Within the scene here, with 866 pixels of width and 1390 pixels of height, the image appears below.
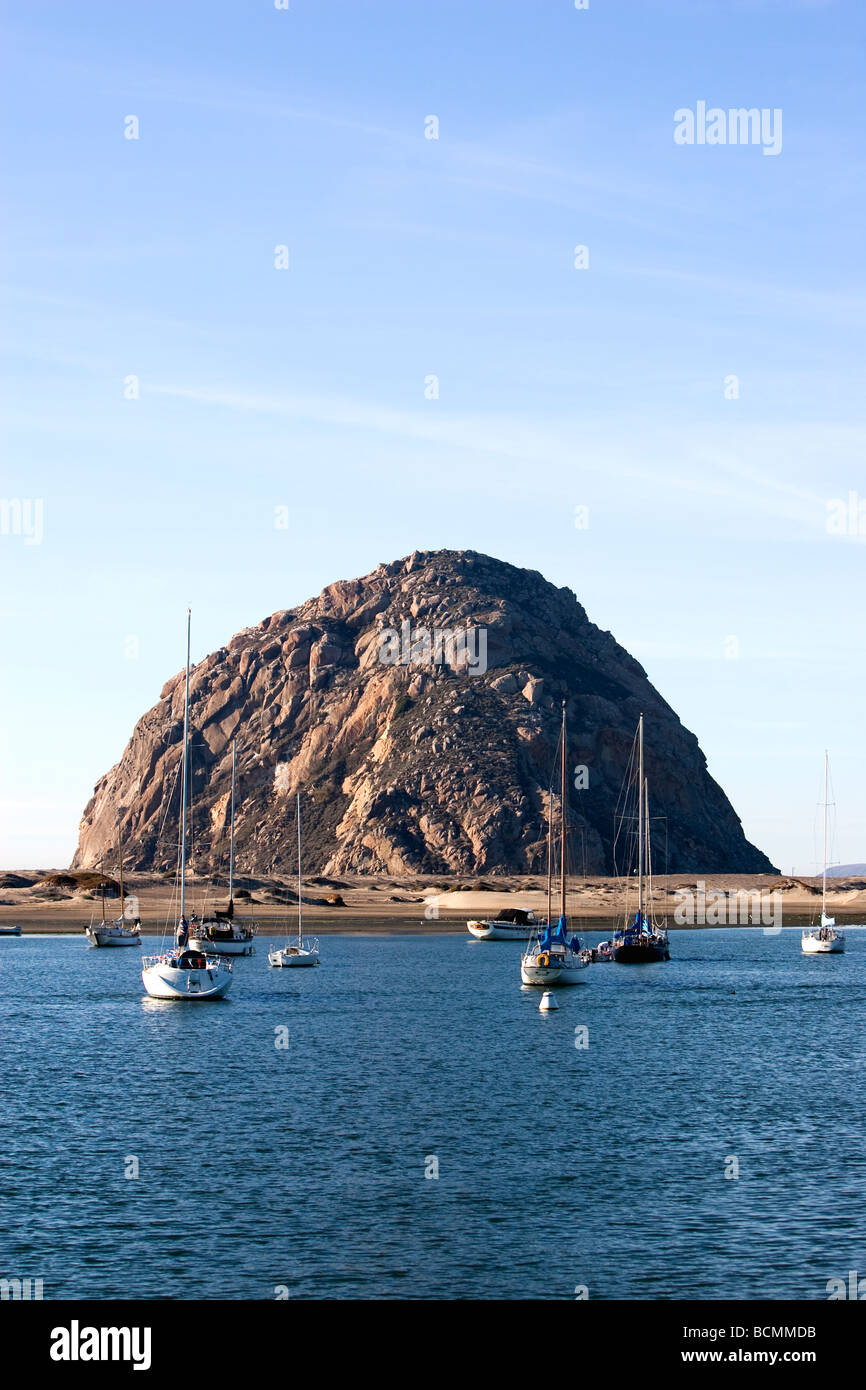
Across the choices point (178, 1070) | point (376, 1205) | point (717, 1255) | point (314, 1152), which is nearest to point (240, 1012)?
point (178, 1070)

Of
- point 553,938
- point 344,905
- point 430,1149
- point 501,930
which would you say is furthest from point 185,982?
point 344,905

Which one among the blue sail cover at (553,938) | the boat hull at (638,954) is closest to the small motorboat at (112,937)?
the boat hull at (638,954)

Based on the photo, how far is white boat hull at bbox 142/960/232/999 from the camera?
72.4 meters

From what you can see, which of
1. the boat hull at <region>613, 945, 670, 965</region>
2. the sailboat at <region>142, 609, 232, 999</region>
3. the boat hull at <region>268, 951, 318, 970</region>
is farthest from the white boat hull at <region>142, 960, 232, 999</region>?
the boat hull at <region>613, 945, 670, 965</region>

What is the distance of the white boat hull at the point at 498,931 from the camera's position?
478 ft

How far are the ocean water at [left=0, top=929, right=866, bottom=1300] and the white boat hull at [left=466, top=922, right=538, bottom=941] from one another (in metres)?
70.7

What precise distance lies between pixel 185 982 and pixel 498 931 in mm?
77185

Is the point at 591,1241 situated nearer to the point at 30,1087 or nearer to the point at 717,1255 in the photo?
the point at 717,1255

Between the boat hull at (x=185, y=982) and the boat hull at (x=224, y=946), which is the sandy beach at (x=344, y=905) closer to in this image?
the boat hull at (x=224, y=946)

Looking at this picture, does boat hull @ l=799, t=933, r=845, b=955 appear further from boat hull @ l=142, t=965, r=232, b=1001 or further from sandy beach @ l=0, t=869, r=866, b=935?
boat hull @ l=142, t=965, r=232, b=1001

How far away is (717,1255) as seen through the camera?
1078 inches

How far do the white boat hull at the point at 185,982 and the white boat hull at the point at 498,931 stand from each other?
74.5m

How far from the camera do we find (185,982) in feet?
238
